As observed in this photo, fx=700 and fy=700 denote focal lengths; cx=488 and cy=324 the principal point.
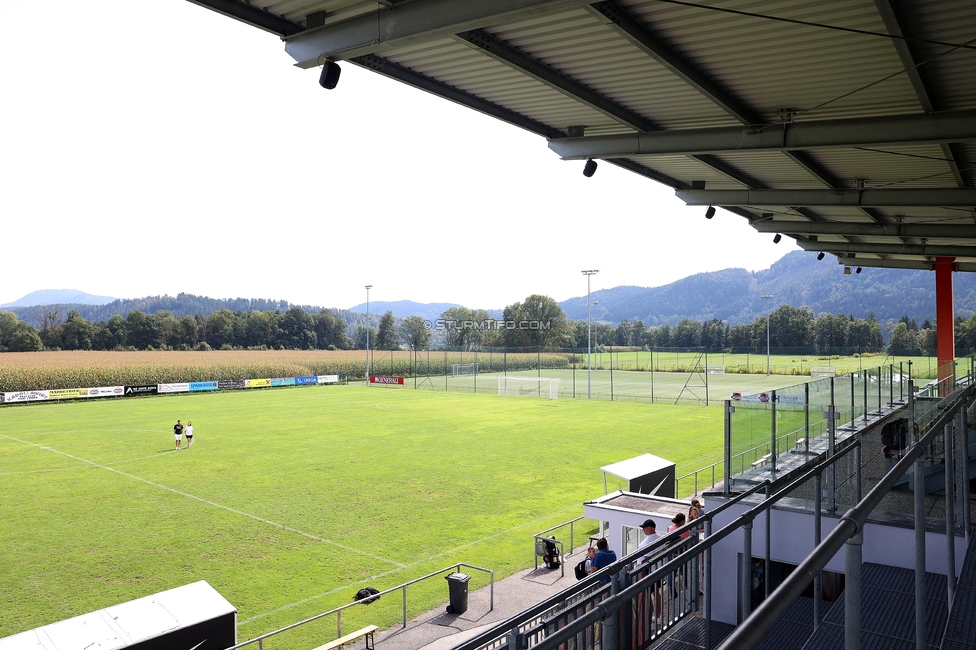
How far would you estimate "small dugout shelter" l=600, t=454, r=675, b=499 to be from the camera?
18.3 metres

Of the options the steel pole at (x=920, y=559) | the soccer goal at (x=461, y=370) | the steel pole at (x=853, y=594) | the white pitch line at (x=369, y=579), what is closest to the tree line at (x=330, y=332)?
the soccer goal at (x=461, y=370)

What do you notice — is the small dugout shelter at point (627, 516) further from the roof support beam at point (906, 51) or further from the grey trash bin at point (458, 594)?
the roof support beam at point (906, 51)

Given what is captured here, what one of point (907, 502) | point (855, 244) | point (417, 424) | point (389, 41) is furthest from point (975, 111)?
point (417, 424)

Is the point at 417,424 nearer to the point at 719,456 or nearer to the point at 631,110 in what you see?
the point at 719,456

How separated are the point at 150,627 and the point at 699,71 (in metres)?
10.6

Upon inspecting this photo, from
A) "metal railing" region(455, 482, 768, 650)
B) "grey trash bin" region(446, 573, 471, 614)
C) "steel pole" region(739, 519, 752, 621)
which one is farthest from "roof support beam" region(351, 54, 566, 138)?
"grey trash bin" region(446, 573, 471, 614)

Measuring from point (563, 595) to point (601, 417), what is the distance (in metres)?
36.0

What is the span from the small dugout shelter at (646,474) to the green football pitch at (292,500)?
5.59 feet

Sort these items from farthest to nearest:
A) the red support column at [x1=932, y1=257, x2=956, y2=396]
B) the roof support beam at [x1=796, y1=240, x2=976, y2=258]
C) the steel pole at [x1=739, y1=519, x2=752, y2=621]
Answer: the red support column at [x1=932, y1=257, x2=956, y2=396] < the roof support beam at [x1=796, y1=240, x2=976, y2=258] < the steel pole at [x1=739, y1=519, x2=752, y2=621]

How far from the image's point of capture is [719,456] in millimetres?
27047

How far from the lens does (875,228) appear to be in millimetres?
20562

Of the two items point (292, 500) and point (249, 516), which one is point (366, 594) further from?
point (292, 500)

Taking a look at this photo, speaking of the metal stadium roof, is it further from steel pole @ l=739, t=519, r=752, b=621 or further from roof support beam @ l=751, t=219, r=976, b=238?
roof support beam @ l=751, t=219, r=976, b=238

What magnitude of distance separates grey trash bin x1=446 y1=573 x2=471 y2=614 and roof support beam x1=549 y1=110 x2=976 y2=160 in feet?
25.7
